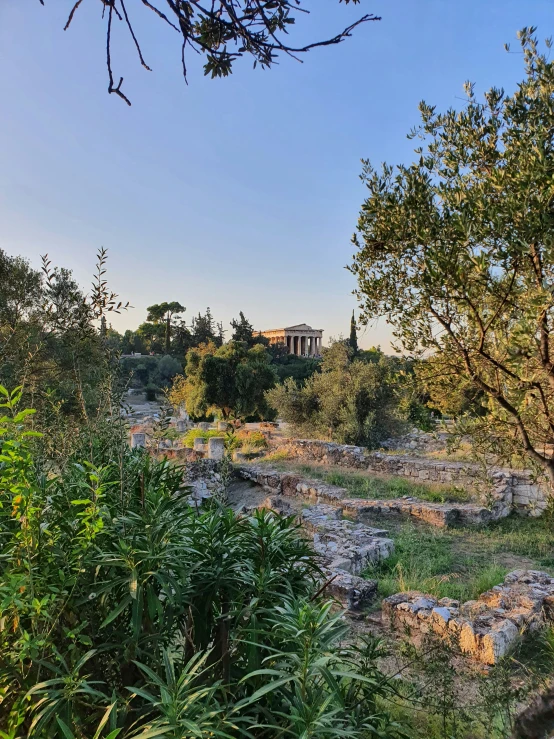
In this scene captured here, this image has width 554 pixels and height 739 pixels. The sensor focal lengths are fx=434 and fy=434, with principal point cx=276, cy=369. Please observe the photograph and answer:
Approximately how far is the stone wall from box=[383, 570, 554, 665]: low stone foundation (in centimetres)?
452

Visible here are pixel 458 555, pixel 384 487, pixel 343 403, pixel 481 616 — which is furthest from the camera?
pixel 343 403

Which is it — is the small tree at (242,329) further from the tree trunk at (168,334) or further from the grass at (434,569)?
the grass at (434,569)

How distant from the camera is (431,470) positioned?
13.3 m

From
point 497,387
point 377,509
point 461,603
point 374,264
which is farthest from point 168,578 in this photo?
point 377,509

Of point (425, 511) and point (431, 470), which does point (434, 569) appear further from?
point (431, 470)

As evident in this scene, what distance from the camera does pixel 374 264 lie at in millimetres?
4035

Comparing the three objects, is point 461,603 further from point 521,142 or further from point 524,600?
point 521,142

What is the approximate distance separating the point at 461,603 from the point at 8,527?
5.98 m

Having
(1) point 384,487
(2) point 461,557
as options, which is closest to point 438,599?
(2) point 461,557

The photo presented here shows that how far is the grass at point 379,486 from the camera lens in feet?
38.0

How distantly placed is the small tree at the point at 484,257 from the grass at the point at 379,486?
26.1 feet

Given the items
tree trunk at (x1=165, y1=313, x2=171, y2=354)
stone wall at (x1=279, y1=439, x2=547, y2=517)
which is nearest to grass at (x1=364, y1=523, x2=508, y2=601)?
stone wall at (x1=279, y1=439, x2=547, y2=517)

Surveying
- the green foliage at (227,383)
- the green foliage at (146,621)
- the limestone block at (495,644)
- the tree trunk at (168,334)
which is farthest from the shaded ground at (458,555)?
the tree trunk at (168,334)

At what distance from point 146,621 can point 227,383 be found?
25310mm
